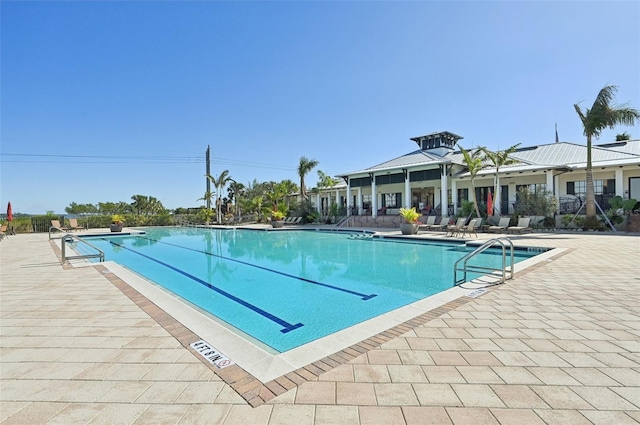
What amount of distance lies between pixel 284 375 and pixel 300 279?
17.7 feet

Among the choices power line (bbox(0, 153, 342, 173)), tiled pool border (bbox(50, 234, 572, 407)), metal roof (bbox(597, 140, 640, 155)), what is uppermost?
power line (bbox(0, 153, 342, 173))

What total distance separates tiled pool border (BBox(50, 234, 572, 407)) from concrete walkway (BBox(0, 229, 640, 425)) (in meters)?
0.04

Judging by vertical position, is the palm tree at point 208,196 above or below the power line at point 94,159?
below

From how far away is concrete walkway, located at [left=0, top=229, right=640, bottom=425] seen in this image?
1959 mm

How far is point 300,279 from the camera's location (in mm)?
7832

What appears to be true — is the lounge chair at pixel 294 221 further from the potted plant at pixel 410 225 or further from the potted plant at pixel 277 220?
the potted plant at pixel 410 225

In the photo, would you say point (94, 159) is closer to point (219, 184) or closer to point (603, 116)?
point (219, 184)

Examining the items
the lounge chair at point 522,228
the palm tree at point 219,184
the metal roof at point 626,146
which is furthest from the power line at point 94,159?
the metal roof at point 626,146

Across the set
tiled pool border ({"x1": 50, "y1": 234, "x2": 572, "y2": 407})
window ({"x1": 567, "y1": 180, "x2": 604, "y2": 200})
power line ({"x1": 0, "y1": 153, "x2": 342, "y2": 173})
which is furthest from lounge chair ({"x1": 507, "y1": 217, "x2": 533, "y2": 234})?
power line ({"x1": 0, "y1": 153, "x2": 342, "y2": 173})

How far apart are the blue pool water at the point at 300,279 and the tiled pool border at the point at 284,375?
1.18 meters

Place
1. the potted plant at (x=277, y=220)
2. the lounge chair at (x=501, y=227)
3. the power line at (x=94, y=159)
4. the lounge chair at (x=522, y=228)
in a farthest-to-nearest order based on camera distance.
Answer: the power line at (x=94, y=159), the potted plant at (x=277, y=220), the lounge chair at (x=501, y=227), the lounge chair at (x=522, y=228)

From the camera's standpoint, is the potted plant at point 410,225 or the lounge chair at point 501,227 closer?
the lounge chair at point 501,227

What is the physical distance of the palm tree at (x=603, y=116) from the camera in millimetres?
14945

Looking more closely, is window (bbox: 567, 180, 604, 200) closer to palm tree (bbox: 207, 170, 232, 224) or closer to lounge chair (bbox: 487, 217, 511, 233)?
lounge chair (bbox: 487, 217, 511, 233)
